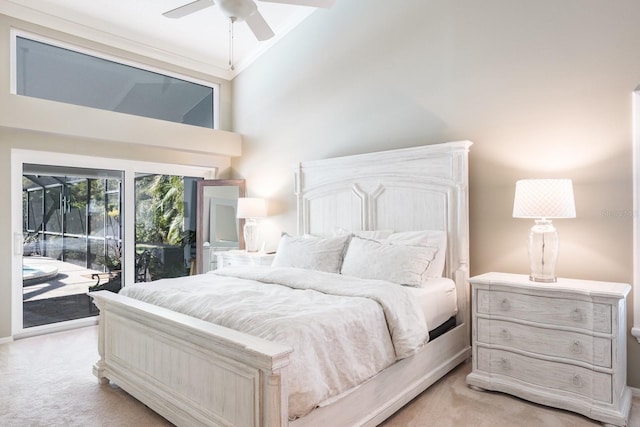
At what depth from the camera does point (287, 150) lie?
492 cm

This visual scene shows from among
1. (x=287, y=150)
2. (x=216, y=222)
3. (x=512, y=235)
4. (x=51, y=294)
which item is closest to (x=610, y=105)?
(x=512, y=235)

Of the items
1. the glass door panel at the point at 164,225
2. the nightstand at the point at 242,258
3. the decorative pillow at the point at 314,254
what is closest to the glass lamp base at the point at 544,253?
the decorative pillow at the point at 314,254

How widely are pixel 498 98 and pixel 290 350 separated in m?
2.69

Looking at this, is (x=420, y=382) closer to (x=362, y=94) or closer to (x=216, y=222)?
(x=362, y=94)

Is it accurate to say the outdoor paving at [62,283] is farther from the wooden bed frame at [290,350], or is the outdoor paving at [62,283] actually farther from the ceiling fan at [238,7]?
the ceiling fan at [238,7]

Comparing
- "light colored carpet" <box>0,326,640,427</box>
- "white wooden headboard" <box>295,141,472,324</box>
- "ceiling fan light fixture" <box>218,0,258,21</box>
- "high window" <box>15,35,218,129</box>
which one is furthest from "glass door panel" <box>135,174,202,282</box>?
"ceiling fan light fixture" <box>218,0,258,21</box>

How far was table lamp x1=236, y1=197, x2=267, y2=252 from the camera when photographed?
191 inches

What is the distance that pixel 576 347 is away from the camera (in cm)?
237

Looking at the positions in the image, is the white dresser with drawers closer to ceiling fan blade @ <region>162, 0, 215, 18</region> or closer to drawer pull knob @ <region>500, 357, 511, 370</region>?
drawer pull knob @ <region>500, 357, 511, 370</region>

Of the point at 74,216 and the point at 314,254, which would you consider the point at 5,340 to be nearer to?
the point at 74,216

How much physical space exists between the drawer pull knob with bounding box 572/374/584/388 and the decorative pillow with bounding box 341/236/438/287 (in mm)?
1053

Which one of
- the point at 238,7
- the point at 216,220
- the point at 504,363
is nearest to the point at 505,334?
the point at 504,363

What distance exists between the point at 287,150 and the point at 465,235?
2504 mm

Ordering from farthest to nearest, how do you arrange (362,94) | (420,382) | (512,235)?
(362,94) < (512,235) < (420,382)
